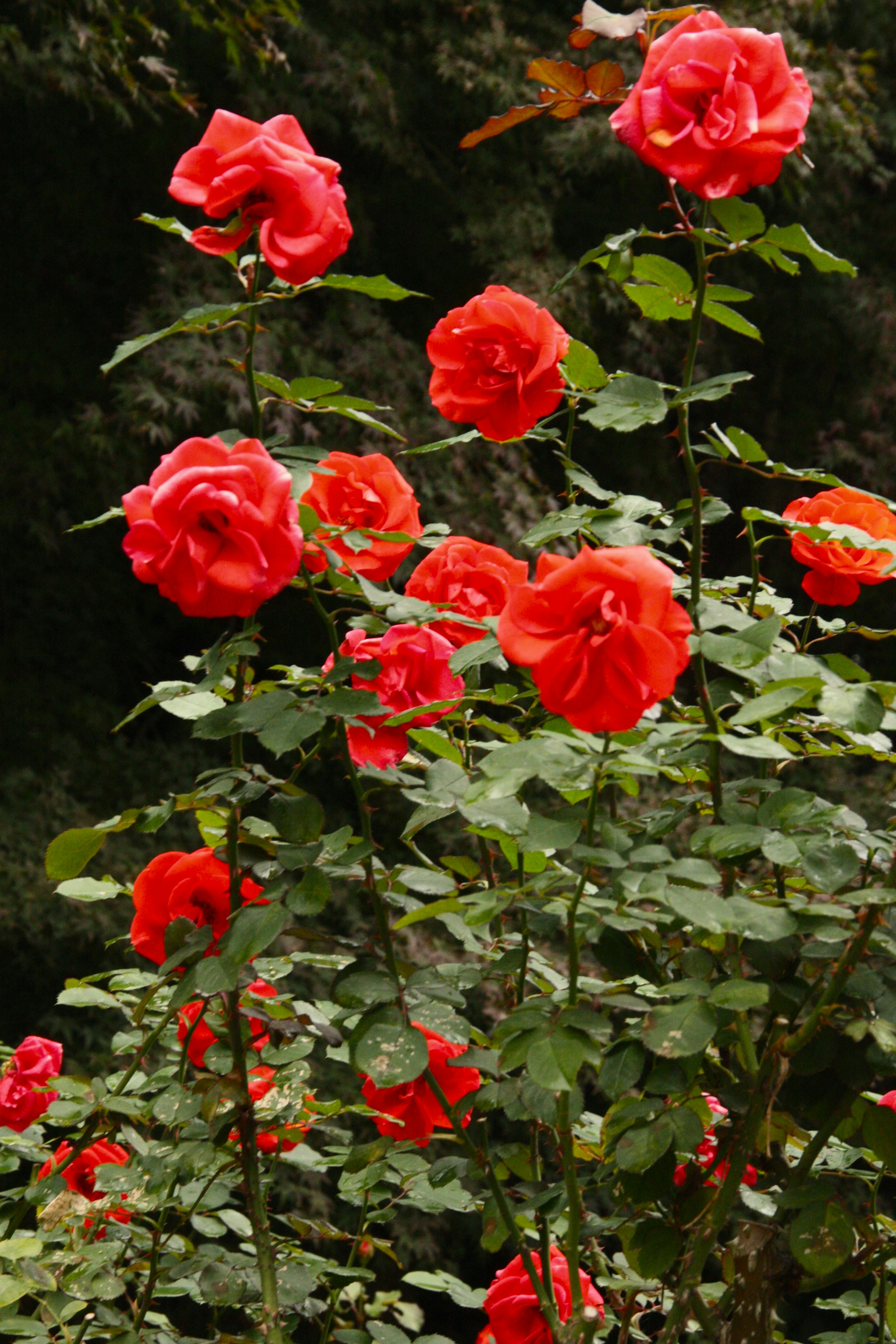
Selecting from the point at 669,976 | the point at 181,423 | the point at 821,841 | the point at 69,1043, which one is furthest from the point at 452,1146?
the point at 821,841

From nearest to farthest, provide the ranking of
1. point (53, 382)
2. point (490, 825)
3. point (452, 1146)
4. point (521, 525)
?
point (490, 825), point (452, 1146), point (521, 525), point (53, 382)

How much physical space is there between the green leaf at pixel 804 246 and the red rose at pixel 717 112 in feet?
0.09

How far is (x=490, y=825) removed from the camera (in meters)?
0.62

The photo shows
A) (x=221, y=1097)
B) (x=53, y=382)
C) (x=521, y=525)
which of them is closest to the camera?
(x=221, y=1097)

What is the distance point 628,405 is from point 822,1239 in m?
0.47

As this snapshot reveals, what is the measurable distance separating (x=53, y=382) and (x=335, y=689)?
117 inches

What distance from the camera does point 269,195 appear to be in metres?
0.68

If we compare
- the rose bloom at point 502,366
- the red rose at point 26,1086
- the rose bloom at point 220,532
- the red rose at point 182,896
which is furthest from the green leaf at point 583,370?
the red rose at point 26,1086

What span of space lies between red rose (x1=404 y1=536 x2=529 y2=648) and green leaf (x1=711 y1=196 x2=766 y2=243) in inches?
10.8

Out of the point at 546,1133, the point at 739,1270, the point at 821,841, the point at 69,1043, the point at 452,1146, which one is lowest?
the point at 452,1146

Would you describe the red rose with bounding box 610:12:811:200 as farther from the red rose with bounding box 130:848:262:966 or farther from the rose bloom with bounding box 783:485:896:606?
the red rose with bounding box 130:848:262:966

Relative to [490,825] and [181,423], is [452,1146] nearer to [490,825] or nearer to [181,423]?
[181,423]

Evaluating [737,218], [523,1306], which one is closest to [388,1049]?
[523,1306]

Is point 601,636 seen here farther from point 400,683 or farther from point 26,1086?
point 26,1086
